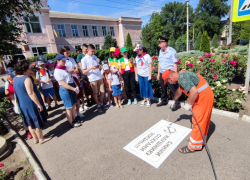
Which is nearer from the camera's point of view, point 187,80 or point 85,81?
point 187,80

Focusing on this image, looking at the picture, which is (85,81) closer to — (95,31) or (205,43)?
(205,43)

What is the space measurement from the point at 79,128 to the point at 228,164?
10.8 ft

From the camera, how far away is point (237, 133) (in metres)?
2.87

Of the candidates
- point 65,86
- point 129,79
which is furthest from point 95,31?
point 65,86

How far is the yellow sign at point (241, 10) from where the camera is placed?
Answer: 3699 millimetres

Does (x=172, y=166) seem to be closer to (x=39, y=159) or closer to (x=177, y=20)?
(x=39, y=159)

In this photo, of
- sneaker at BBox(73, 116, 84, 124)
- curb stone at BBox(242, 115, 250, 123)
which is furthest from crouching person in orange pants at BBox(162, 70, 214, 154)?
sneaker at BBox(73, 116, 84, 124)

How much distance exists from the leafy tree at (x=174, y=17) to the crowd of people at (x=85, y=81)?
49.7m

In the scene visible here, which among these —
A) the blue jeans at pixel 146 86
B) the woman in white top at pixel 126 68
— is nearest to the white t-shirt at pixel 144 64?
the blue jeans at pixel 146 86

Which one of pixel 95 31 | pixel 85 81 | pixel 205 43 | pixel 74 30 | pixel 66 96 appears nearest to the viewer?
pixel 66 96

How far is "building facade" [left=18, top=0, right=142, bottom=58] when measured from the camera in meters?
17.9

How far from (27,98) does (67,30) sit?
22.4 metres

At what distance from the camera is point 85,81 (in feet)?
17.4

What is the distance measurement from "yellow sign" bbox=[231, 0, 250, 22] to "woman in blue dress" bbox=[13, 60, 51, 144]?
5420 millimetres
